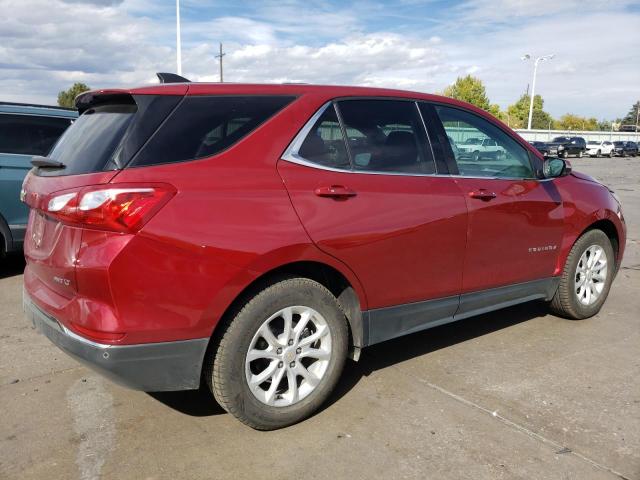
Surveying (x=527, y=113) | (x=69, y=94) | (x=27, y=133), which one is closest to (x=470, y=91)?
(x=527, y=113)

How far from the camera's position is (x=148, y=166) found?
2680 millimetres

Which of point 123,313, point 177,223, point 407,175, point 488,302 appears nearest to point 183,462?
point 123,313

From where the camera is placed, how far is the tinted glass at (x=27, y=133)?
21.2ft

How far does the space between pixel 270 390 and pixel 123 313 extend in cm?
88

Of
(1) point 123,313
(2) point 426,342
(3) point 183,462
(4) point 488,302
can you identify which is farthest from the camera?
(2) point 426,342

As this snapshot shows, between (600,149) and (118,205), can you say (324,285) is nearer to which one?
(118,205)

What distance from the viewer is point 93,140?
2953mm

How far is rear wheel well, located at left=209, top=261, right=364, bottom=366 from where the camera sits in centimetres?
287

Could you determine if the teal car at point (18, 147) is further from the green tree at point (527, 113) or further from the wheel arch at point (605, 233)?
the green tree at point (527, 113)

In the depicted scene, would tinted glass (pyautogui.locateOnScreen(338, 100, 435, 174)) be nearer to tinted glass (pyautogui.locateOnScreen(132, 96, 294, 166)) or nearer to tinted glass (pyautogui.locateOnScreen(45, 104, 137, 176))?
tinted glass (pyautogui.locateOnScreen(132, 96, 294, 166))

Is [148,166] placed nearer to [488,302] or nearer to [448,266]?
[448,266]

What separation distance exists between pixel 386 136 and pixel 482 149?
96 cm

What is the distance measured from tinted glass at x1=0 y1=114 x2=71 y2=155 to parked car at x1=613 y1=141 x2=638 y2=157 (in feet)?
178

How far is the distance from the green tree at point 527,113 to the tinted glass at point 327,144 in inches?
3850
